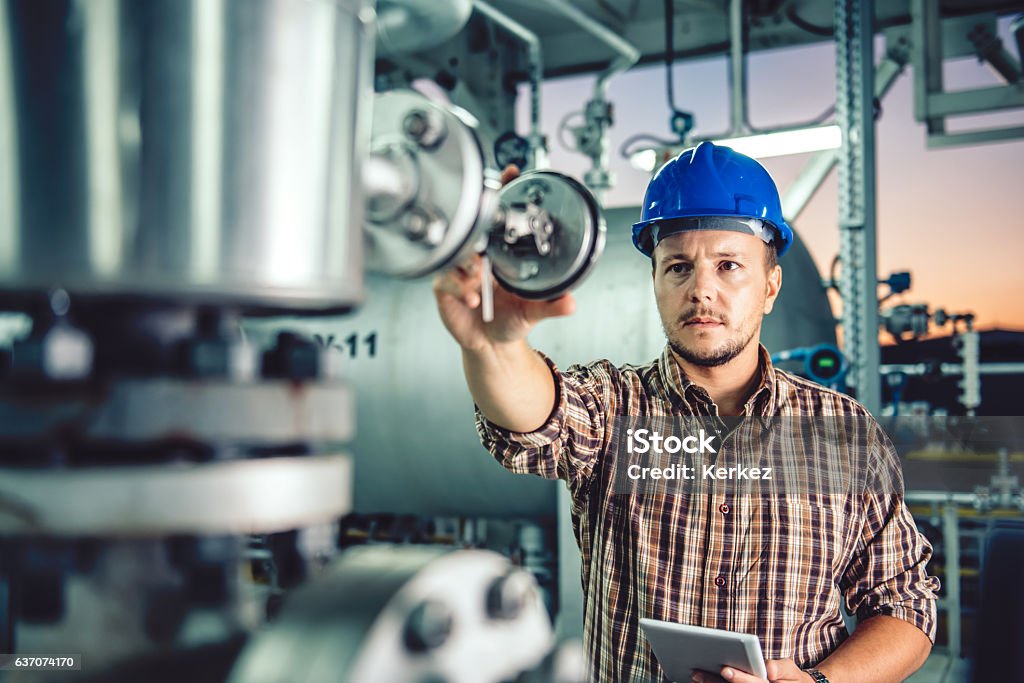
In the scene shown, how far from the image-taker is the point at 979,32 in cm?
380

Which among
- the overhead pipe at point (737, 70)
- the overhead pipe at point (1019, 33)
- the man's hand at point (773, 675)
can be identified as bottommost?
the man's hand at point (773, 675)

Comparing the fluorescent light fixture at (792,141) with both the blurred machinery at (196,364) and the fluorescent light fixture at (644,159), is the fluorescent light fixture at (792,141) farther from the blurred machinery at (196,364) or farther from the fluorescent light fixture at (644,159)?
the blurred machinery at (196,364)

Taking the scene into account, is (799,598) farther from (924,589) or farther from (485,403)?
(485,403)

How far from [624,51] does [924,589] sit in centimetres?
277

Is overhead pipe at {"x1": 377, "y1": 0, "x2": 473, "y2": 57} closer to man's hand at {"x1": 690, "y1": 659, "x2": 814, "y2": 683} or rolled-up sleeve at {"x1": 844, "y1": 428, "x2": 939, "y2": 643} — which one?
rolled-up sleeve at {"x1": 844, "y1": 428, "x2": 939, "y2": 643}

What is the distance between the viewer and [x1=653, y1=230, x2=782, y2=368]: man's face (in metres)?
1.28

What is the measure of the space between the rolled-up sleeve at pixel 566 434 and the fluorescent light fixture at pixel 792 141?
5.02 ft

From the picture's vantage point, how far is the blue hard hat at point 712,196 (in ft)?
4.27

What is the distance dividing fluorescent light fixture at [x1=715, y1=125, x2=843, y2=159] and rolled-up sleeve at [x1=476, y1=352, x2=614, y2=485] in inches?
60.3

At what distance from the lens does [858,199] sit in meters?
2.71

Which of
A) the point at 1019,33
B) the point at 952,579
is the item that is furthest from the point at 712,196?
the point at 1019,33

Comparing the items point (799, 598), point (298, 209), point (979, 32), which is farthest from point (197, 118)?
point (979, 32)

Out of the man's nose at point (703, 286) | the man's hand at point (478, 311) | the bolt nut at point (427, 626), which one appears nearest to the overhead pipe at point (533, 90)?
the man's nose at point (703, 286)

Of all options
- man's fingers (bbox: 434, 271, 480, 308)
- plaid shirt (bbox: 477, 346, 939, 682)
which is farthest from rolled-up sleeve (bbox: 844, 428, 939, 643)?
man's fingers (bbox: 434, 271, 480, 308)
